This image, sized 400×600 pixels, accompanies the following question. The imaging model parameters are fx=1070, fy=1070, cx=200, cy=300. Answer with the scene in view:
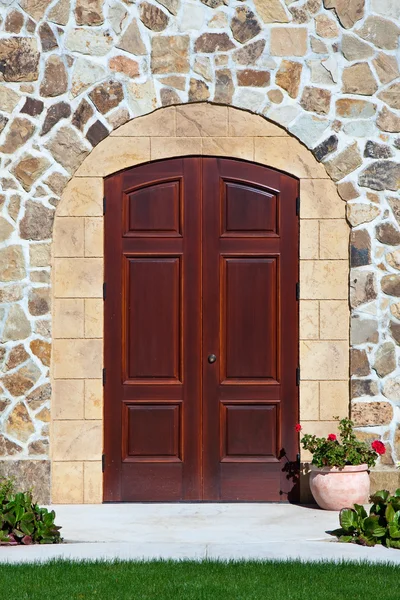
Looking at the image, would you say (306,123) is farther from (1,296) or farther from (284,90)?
(1,296)

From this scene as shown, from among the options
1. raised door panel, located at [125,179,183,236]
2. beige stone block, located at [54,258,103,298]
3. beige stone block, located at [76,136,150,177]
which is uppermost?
beige stone block, located at [76,136,150,177]

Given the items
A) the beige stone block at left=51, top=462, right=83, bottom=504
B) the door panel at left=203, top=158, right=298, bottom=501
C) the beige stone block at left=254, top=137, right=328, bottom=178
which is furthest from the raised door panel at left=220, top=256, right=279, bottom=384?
the beige stone block at left=51, top=462, right=83, bottom=504

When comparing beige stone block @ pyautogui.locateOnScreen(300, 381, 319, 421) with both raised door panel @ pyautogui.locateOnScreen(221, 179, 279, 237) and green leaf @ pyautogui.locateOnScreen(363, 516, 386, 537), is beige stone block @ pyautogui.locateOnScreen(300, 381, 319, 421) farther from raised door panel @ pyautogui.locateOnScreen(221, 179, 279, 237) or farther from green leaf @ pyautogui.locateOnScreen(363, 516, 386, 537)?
green leaf @ pyautogui.locateOnScreen(363, 516, 386, 537)

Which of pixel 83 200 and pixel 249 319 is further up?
pixel 83 200

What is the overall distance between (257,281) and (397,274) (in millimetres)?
1148

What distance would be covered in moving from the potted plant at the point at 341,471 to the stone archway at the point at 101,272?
423mm

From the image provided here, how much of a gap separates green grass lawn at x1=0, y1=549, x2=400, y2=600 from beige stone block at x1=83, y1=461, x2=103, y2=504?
7.40ft

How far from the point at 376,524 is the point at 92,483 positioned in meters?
2.61

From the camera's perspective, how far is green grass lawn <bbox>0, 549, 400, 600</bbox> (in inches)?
230

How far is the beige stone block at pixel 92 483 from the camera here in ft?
28.7

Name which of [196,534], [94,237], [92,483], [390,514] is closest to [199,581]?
[196,534]

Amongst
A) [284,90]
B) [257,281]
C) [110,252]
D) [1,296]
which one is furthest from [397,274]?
[1,296]

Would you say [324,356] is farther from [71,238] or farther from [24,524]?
[24,524]

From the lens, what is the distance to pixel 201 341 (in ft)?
28.9
